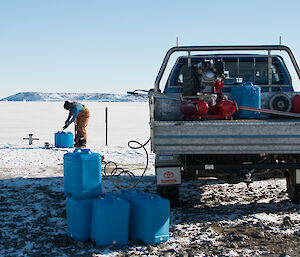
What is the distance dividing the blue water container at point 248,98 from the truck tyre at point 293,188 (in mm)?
944

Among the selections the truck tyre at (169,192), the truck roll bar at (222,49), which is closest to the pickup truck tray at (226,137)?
the truck tyre at (169,192)

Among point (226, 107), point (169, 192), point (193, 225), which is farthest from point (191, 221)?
point (226, 107)

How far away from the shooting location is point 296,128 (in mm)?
4621

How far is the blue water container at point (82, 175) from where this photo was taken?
4.25 meters

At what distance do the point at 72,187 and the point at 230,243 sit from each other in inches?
70.5

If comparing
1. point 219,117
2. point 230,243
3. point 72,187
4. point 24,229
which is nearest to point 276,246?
point 230,243

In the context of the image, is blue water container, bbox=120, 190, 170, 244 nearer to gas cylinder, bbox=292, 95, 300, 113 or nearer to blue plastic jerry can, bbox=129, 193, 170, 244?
blue plastic jerry can, bbox=129, 193, 170, 244

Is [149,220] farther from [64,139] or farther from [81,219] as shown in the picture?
[64,139]

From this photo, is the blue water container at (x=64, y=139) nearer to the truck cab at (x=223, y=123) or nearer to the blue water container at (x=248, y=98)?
the truck cab at (x=223, y=123)

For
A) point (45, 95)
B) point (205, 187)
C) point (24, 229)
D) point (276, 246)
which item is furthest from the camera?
point (45, 95)

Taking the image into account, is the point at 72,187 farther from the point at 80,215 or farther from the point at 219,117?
the point at 219,117

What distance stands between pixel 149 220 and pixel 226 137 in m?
1.39

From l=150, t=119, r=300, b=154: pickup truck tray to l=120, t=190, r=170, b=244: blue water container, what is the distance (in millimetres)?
735

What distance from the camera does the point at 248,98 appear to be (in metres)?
5.52
